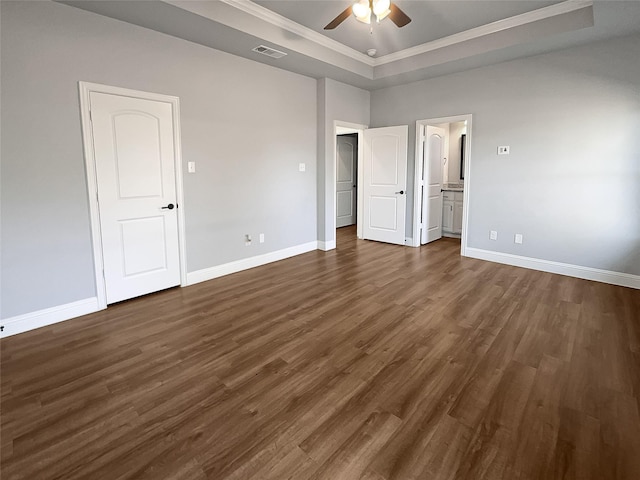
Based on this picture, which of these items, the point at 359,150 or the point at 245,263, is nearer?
the point at 245,263

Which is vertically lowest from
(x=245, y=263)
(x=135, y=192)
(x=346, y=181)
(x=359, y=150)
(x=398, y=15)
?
(x=245, y=263)

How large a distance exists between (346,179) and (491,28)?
14.7 feet

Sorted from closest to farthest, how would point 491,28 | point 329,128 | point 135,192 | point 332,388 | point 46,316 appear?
point 332,388
point 46,316
point 135,192
point 491,28
point 329,128

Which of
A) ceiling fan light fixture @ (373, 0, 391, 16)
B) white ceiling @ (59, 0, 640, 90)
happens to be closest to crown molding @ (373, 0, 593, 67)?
white ceiling @ (59, 0, 640, 90)

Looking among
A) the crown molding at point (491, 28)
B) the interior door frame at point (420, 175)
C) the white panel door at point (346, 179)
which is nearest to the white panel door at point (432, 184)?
the interior door frame at point (420, 175)

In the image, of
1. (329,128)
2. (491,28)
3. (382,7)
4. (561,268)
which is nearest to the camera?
(382,7)

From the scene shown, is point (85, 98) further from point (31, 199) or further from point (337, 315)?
point (337, 315)

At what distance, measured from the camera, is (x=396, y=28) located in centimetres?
422

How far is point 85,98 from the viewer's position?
3232 mm

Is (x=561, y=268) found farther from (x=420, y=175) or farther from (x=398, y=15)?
(x=398, y=15)

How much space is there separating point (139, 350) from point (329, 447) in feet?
5.79

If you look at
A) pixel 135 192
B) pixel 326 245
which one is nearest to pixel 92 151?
pixel 135 192

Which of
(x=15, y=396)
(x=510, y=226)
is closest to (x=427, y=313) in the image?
(x=510, y=226)

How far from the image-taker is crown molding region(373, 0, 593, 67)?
3.66 metres
